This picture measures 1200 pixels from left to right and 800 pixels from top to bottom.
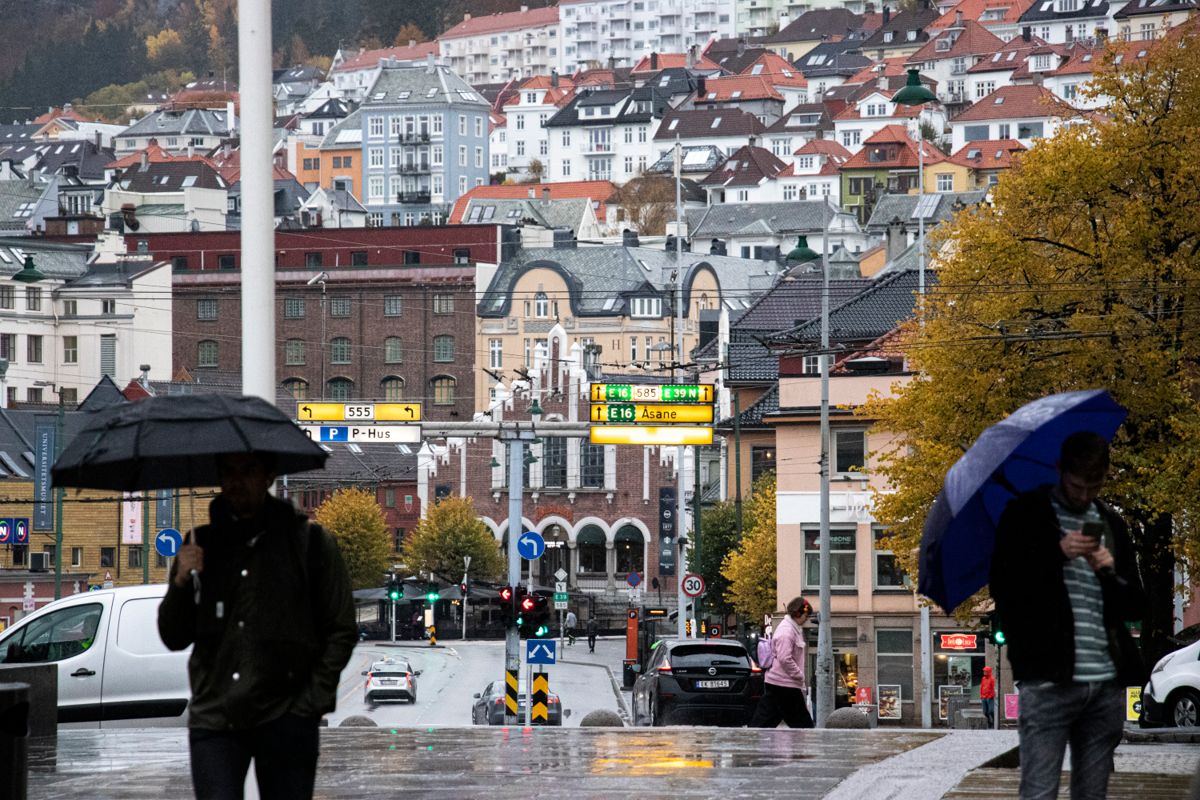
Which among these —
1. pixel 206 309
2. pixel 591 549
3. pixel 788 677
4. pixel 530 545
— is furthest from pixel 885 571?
pixel 206 309

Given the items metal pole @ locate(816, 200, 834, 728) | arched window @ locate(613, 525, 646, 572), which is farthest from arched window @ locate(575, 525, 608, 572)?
metal pole @ locate(816, 200, 834, 728)

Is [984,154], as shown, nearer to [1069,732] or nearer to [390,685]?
[390,685]

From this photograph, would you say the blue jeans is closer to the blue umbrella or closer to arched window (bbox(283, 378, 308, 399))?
the blue umbrella

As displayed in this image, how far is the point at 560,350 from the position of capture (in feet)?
389

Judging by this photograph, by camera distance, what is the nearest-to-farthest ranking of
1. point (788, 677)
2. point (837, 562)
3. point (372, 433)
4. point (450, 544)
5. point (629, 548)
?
1. point (788, 677)
2. point (372, 433)
3. point (837, 562)
4. point (450, 544)
5. point (629, 548)

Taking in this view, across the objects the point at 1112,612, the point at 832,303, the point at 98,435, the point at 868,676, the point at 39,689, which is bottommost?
the point at 868,676

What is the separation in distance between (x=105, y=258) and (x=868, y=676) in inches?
3475

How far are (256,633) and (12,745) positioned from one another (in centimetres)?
256

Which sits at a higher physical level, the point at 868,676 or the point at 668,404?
the point at 668,404

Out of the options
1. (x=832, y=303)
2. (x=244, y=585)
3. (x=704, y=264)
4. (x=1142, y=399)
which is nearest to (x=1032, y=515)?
(x=244, y=585)

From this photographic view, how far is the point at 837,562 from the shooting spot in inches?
2375

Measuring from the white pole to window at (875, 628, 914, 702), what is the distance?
50.4 metres

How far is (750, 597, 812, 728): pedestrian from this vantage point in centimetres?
2323

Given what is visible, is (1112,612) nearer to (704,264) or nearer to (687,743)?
(687,743)
